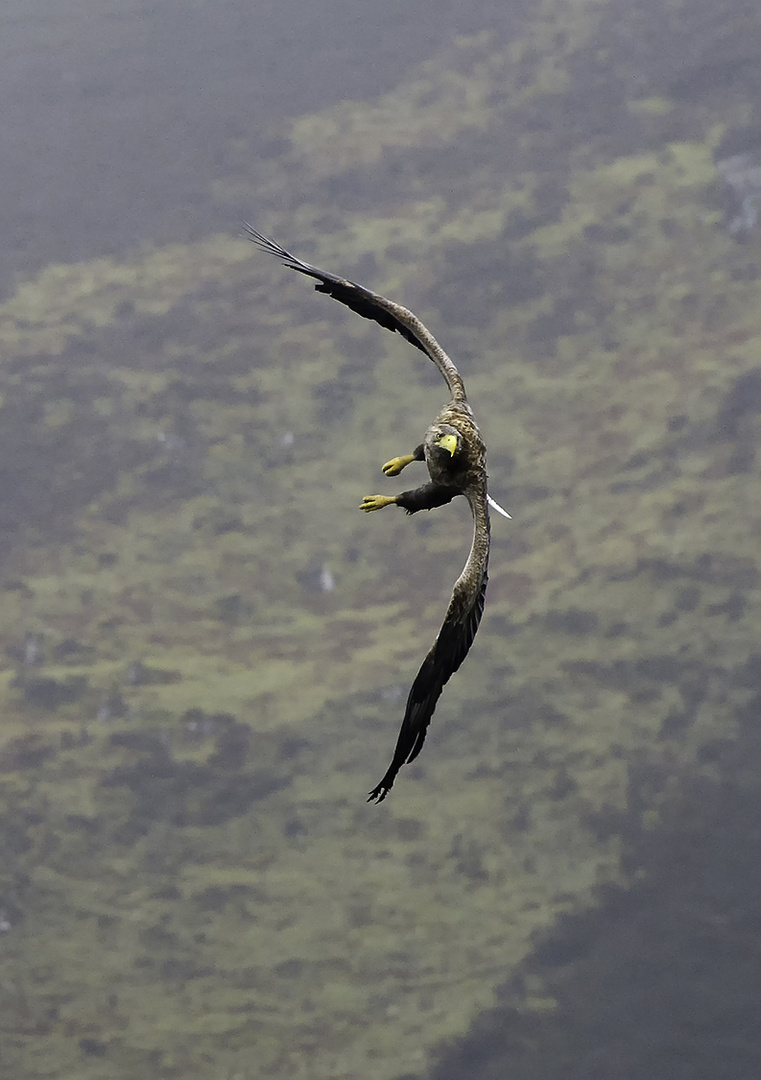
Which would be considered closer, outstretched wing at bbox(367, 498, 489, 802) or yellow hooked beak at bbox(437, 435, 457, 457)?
outstretched wing at bbox(367, 498, 489, 802)

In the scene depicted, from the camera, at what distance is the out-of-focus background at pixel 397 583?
11906 cm

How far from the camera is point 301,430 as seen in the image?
475 ft

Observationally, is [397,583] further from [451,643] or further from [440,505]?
[451,643]

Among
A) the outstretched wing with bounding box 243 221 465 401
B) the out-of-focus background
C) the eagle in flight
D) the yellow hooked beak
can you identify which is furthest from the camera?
the out-of-focus background

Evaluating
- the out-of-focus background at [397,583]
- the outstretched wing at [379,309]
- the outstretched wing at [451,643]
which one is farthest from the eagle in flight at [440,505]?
the out-of-focus background at [397,583]

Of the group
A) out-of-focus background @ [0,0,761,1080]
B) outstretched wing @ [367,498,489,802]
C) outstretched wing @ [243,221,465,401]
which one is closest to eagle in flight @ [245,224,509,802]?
outstretched wing @ [367,498,489,802]

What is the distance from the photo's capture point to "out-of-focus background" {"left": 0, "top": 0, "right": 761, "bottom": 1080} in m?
119

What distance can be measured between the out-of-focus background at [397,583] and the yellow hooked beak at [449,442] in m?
100

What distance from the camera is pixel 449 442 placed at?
20391 millimetres

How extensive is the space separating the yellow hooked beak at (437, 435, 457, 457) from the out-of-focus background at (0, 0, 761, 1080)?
328 feet

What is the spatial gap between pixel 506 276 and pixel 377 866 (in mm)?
61739

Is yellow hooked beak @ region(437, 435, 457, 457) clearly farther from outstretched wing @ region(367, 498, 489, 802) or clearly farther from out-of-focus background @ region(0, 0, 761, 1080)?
out-of-focus background @ region(0, 0, 761, 1080)

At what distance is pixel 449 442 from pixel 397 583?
108852 millimetres

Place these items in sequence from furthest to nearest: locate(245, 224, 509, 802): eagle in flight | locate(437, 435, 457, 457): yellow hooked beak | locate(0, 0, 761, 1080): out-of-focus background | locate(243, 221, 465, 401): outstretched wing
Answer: locate(0, 0, 761, 1080): out-of-focus background
locate(243, 221, 465, 401): outstretched wing
locate(437, 435, 457, 457): yellow hooked beak
locate(245, 224, 509, 802): eagle in flight
